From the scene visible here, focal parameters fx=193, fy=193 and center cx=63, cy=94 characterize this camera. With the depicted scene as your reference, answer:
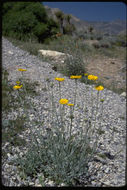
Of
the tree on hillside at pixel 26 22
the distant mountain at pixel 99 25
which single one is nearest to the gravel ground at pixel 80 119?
the distant mountain at pixel 99 25

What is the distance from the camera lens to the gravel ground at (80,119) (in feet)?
9.05

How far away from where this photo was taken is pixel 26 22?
11969mm

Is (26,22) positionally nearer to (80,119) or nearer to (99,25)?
(80,119)

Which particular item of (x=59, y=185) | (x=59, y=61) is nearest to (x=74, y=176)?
(x=59, y=185)

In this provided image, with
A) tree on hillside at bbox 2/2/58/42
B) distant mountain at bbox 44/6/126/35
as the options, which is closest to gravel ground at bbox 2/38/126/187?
distant mountain at bbox 44/6/126/35

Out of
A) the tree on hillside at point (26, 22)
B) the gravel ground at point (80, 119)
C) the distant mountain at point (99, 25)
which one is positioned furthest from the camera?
the distant mountain at point (99, 25)

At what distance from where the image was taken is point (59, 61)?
283 inches

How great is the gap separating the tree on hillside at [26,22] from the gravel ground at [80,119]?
15.0 feet

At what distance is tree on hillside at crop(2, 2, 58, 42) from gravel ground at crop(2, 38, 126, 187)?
457 cm

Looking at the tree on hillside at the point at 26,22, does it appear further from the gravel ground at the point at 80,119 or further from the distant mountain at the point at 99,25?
the gravel ground at the point at 80,119

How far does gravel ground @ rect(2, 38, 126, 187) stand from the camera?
2.76m

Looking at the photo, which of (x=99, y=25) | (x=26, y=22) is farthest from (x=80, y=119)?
(x=99, y=25)

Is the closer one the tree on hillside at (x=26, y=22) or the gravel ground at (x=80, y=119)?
the gravel ground at (x=80, y=119)

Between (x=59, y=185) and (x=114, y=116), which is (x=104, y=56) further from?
(x=59, y=185)
